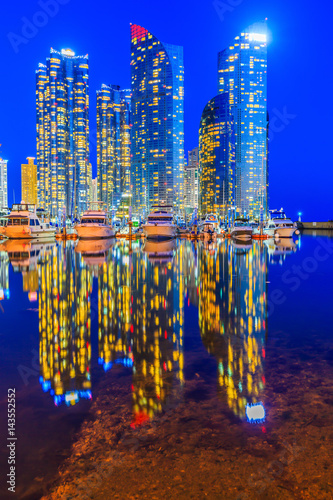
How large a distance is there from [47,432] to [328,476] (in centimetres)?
274

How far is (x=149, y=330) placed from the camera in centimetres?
826

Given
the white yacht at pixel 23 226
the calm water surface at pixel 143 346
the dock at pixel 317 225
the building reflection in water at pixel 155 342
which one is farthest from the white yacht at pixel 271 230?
the building reflection in water at pixel 155 342

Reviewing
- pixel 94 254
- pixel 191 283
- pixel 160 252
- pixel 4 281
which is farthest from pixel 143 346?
pixel 160 252

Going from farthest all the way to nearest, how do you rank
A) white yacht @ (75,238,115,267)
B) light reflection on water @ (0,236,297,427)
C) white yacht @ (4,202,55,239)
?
white yacht @ (4,202,55,239)
white yacht @ (75,238,115,267)
light reflection on water @ (0,236,297,427)

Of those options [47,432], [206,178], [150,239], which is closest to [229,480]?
[47,432]

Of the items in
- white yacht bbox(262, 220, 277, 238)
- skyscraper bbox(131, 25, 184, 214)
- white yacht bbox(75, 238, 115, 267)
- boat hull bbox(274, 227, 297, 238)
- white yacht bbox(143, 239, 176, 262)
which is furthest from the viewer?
skyscraper bbox(131, 25, 184, 214)

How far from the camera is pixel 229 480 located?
3.37 meters

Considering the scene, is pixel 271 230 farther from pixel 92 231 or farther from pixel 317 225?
pixel 317 225

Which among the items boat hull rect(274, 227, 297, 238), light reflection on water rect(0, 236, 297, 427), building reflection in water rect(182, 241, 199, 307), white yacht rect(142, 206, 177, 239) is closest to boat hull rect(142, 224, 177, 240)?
white yacht rect(142, 206, 177, 239)

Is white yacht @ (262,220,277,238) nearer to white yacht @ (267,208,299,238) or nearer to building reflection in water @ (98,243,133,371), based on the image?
white yacht @ (267,208,299,238)

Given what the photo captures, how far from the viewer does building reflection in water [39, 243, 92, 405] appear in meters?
5.38

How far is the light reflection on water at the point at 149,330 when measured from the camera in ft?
17.2

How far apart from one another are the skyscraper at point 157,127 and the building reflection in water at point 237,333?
553ft

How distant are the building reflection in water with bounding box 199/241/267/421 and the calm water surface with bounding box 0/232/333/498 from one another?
2 cm
